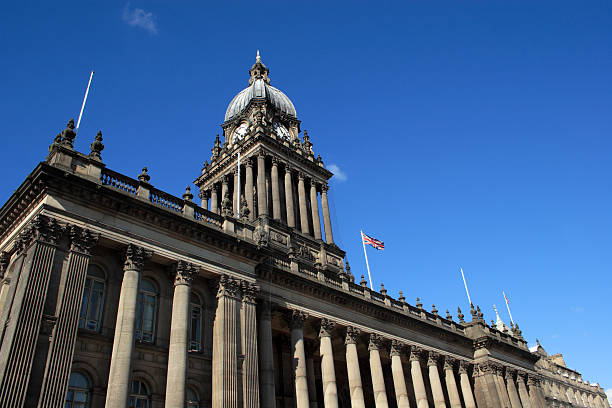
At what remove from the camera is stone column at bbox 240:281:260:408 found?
25.7 metres

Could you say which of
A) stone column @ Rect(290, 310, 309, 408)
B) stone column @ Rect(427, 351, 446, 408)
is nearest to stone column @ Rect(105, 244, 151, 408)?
stone column @ Rect(290, 310, 309, 408)

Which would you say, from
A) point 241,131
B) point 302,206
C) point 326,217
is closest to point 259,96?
point 241,131

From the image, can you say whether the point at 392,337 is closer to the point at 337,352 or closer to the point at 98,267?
the point at 337,352

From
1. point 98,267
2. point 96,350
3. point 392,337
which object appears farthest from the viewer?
point 392,337

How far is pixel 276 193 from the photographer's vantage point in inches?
1907

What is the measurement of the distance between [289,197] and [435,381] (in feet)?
69.9

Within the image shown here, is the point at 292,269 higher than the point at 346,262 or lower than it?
lower

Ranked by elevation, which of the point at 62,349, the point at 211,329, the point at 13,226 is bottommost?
the point at 62,349

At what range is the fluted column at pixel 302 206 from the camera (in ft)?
162

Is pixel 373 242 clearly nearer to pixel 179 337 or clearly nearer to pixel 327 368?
pixel 327 368

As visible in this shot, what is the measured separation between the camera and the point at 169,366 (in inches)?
936

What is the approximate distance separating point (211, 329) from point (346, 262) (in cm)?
2402

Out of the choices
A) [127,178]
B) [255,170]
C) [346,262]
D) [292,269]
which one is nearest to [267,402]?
[292,269]

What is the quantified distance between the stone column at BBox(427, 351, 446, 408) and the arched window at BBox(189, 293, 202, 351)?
885 inches
